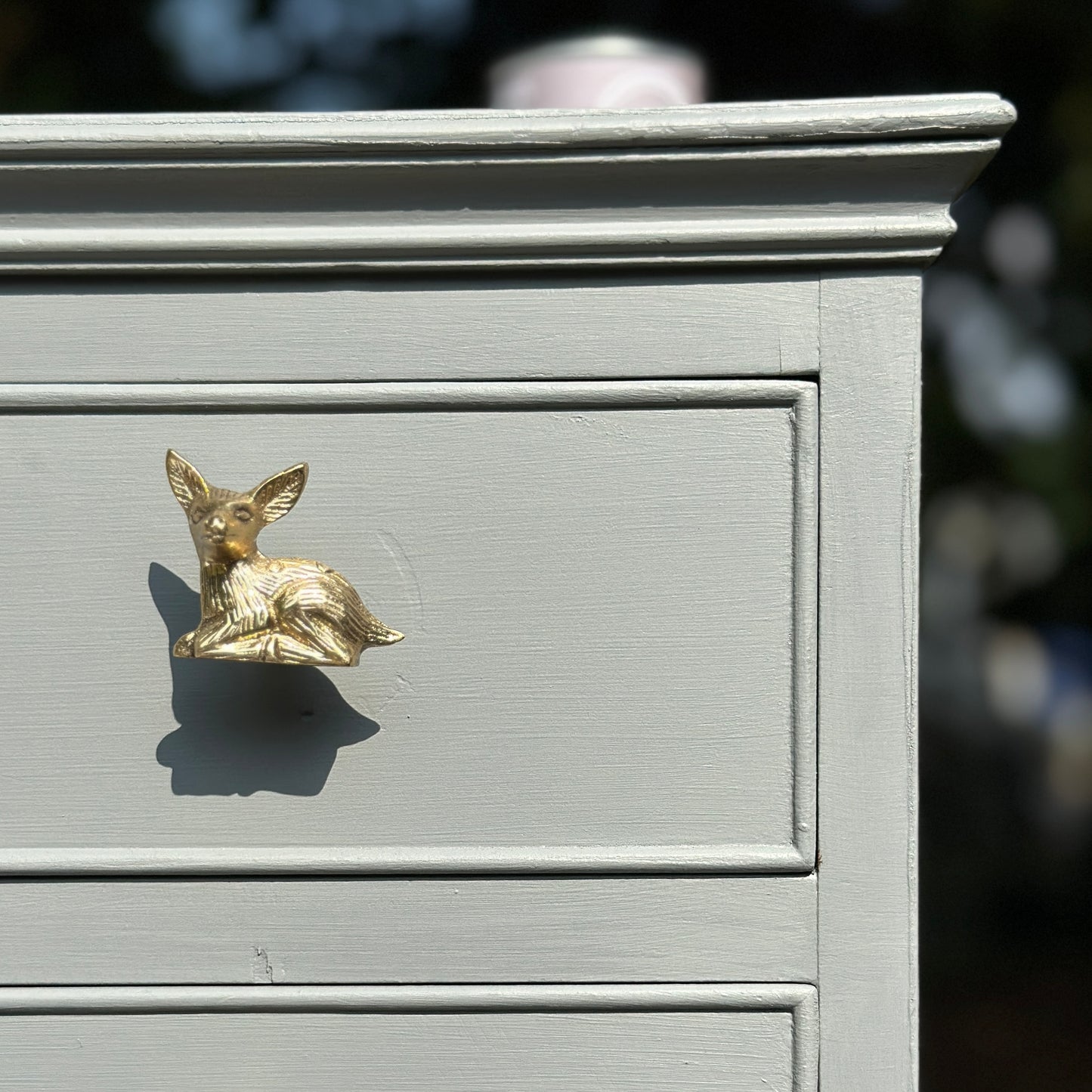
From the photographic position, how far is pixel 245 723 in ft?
1.49

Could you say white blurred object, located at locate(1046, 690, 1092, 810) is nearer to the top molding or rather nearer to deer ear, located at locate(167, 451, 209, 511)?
the top molding

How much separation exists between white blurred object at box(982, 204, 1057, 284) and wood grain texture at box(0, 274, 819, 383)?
1.25 metres

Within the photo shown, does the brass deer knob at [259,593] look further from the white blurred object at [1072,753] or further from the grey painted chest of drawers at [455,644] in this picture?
the white blurred object at [1072,753]

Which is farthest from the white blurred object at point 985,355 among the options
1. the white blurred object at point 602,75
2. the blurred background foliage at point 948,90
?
the white blurred object at point 602,75

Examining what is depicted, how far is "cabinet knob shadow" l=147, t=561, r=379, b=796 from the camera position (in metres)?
0.46

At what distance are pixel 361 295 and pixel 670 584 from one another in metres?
0.19

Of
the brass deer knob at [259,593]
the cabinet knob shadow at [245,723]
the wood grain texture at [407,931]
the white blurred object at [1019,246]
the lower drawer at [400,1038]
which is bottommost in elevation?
the lower drawer at [400,1038]

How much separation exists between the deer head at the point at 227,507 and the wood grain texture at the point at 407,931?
0.51 ft

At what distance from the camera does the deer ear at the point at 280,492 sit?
1.38 ft

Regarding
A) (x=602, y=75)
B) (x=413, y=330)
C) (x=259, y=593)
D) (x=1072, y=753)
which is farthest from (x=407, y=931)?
(x=1072, y=753)

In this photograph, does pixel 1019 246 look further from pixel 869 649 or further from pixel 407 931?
pixel 407 931

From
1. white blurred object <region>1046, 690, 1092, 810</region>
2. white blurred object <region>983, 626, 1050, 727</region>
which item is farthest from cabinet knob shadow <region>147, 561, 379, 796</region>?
white blurred object <region>1046, 690, 1092, 810</region>

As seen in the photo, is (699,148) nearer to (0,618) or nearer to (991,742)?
(0,618)

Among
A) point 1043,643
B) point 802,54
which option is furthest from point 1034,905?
point 802,54
